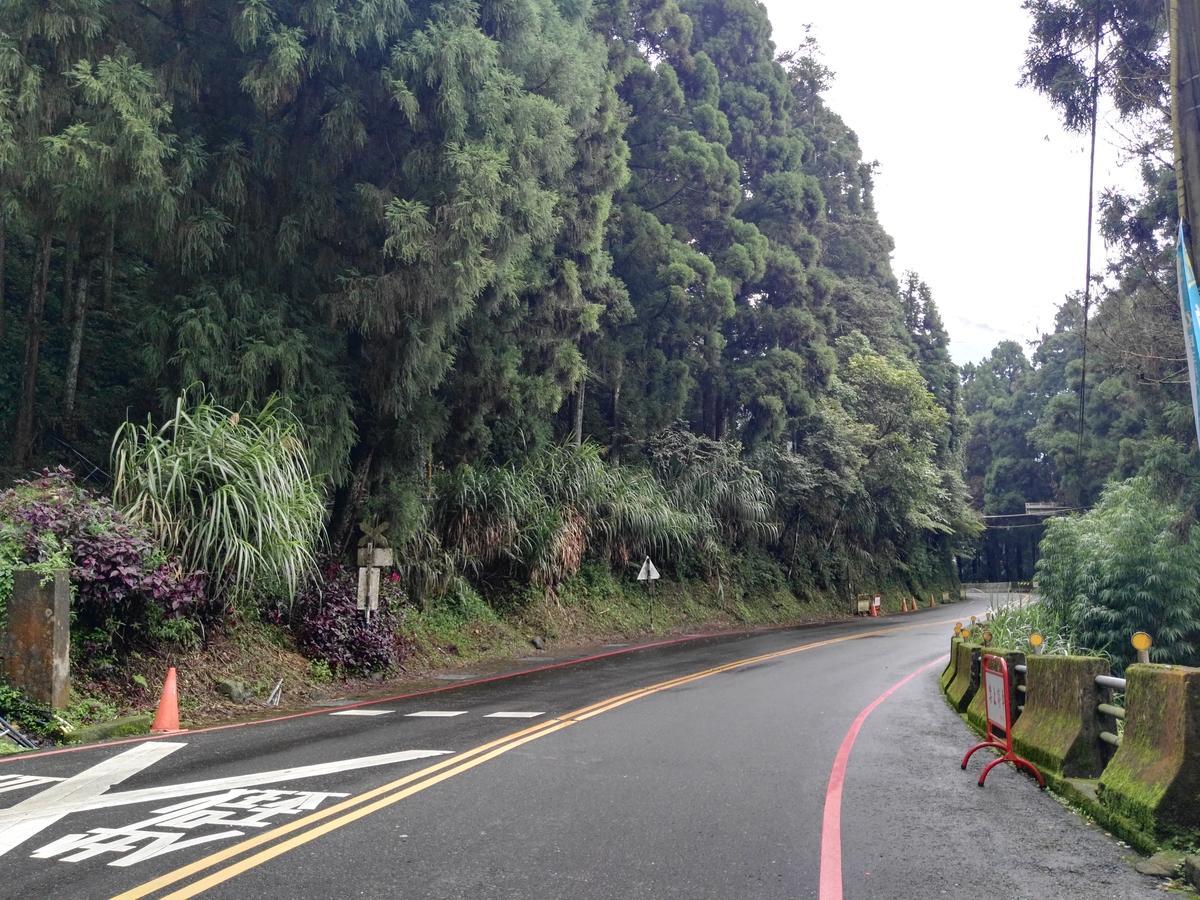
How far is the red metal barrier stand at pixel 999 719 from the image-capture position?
7.93 meters

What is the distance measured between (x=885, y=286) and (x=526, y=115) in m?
37.0

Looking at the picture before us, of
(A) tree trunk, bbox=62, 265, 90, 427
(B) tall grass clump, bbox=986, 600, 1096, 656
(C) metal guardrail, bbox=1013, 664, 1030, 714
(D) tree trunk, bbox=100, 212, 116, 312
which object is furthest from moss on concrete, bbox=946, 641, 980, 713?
(D) tree trunk, bbox=100, 212, 116, 312

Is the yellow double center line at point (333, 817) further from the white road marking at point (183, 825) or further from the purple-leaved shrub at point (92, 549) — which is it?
the purple-leaved shrub at point (92, 549)

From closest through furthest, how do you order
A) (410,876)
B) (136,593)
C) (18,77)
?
(410,876) → (136,593) → (18,77)

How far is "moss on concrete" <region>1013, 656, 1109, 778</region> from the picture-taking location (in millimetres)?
7578

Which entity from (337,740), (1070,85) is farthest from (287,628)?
(1070,85)

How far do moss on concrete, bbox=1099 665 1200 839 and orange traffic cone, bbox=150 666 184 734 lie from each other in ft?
29.1

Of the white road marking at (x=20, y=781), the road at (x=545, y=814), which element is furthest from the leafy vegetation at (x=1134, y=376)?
the white road marking at (x=20, y=781)

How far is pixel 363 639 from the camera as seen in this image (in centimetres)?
1582

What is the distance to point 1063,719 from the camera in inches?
319

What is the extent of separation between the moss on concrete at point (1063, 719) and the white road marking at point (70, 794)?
729 centimetres

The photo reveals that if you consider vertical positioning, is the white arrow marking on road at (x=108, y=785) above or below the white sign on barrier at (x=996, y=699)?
below

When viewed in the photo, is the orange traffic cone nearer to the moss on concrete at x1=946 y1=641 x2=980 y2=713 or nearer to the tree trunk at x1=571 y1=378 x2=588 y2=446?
the moss on concrete at x1=946 y1=641 x2=980 y2=713

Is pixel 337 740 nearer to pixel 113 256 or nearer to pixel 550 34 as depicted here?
pixel 550 34
